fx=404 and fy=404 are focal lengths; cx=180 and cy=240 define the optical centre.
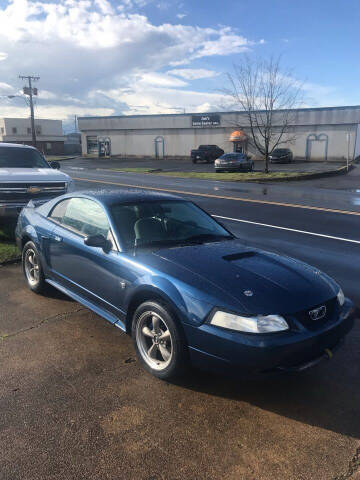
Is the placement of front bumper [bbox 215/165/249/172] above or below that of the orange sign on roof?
below

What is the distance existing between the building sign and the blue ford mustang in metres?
46.2

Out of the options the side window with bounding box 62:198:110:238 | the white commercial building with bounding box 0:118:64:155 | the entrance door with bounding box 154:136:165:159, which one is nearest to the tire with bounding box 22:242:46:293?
the side window with bounding box 62:198:110:238

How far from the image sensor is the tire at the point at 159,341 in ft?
10.1

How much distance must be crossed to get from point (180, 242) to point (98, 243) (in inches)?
31.4

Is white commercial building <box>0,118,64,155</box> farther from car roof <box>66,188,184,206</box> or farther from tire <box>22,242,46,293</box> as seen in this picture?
car roof <box>66,188,184,206</box>

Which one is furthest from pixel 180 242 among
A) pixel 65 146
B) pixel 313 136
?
pixel 65 146

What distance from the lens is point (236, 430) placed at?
2.75 meters

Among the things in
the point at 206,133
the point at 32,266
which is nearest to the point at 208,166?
the point at 206,133

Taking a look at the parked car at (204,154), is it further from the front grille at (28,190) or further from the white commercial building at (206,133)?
the front grille at (28,190)

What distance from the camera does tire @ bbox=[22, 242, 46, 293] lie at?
5.10 metres

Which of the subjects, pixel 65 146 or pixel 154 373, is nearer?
pixel 154 373

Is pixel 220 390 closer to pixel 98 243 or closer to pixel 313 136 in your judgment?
pixel 98 243

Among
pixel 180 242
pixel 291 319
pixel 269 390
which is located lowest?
pixel 269 390

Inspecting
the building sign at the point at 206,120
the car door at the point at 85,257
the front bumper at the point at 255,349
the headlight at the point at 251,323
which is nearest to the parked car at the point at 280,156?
the building sign at the point at 206,120
